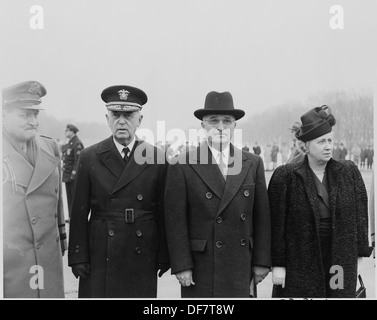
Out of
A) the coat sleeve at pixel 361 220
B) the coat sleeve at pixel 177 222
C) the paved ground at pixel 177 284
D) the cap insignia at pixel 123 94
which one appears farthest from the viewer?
the paved ground at pixel 177 284

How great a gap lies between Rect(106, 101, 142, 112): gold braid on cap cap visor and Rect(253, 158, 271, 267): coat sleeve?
0.91m

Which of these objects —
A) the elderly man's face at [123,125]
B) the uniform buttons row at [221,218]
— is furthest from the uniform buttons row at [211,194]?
the elderly man's face at [123,125]

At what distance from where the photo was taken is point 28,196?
303 cm

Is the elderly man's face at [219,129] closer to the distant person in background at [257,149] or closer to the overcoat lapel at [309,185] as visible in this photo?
the distant person in background at [257,149]

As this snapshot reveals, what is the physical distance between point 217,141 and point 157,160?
41 cm

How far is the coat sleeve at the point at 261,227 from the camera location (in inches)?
114

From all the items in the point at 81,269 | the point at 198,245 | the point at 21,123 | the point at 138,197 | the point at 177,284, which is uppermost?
the point at 21,123

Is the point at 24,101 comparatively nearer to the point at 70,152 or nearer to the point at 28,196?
the point at 70,152

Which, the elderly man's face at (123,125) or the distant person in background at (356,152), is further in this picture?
the distant person in background at (356,152)

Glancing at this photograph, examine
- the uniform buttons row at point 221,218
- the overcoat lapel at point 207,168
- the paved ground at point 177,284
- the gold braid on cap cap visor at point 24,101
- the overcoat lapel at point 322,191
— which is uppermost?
the gold braid on cap cap visor at point 24,101

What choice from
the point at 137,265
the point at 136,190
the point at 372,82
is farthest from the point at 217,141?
the point at 372,82

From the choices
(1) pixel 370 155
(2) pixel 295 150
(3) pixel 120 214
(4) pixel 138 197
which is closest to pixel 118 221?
(3) pixel 120 214

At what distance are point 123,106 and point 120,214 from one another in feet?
2.24

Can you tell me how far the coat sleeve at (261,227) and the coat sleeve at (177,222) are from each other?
42 cm
